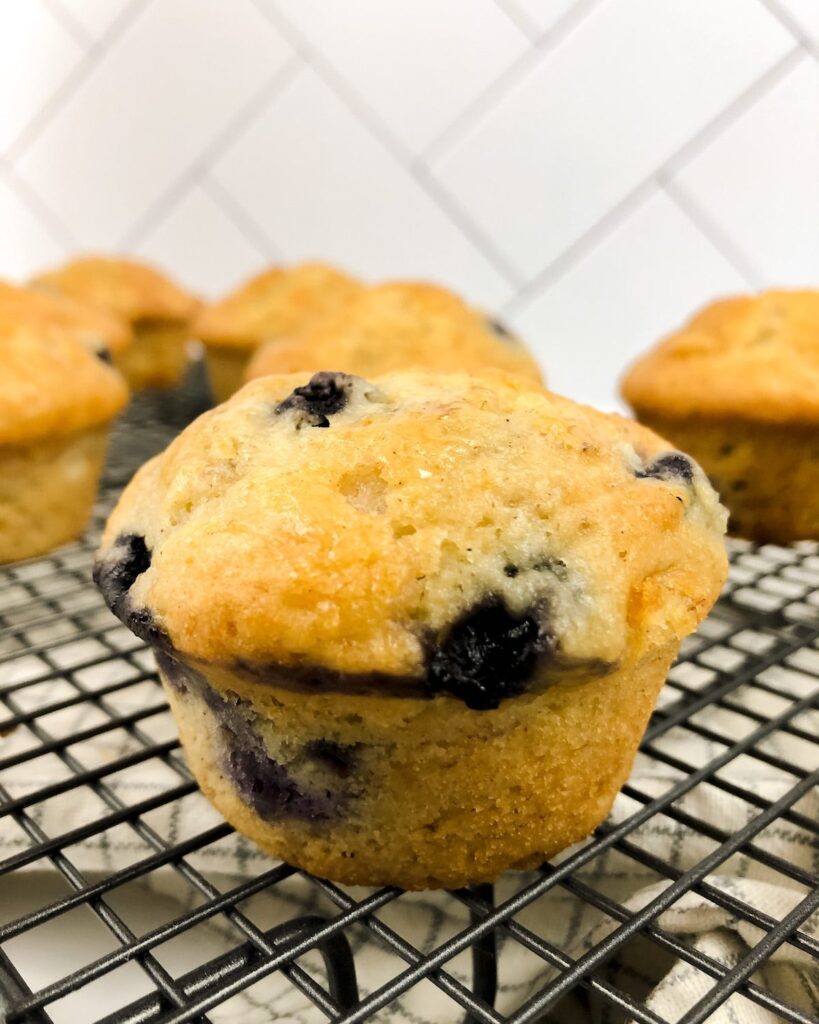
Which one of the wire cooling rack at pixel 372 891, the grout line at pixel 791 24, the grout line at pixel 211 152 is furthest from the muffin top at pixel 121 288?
the grout line at pixel 791 24

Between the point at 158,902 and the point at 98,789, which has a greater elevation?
the point at 98,789

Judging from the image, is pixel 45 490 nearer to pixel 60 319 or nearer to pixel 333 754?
pixel 60 319

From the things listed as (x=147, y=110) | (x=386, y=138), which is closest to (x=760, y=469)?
(x=386, y=138)

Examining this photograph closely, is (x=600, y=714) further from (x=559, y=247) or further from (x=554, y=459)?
(x=559, y=247)

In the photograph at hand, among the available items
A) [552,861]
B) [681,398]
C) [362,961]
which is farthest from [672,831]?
[681,398]

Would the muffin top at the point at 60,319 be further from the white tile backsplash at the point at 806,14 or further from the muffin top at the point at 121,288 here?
the white tile backsplash at the point at 806,14

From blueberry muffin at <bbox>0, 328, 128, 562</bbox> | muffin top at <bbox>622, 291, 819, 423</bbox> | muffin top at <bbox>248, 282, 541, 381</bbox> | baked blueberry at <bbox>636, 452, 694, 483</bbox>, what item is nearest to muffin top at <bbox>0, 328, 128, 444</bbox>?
blueberry muffin at <bbox>0, 328, 128, 562</bbox>

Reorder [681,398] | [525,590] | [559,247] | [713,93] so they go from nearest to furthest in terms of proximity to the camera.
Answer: [525,590] < [681,398] < [713,93] < [559,247]
